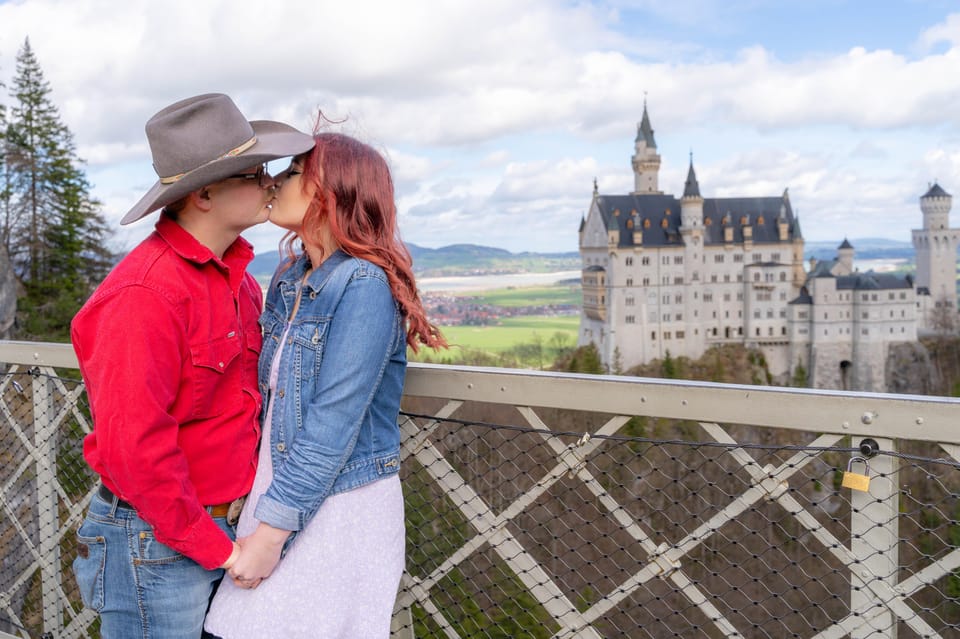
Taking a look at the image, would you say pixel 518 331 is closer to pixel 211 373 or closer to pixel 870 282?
pixel 870 282

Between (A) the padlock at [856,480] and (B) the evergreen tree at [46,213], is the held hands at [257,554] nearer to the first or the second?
(A) the padlock at [856,480]

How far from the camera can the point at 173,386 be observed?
6.16ft

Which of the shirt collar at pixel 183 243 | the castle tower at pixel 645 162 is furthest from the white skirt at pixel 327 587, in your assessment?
the castle tower at pixel 645 162

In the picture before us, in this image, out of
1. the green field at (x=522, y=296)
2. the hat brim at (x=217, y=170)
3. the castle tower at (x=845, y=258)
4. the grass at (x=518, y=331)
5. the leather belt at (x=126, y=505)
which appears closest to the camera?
the hat brim at (x=217, y=170)

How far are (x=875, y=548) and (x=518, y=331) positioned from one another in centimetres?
7487

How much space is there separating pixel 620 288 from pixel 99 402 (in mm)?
51155

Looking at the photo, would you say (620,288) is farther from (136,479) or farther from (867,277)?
(136,479)

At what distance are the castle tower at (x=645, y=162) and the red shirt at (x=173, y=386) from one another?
59351 millimetres

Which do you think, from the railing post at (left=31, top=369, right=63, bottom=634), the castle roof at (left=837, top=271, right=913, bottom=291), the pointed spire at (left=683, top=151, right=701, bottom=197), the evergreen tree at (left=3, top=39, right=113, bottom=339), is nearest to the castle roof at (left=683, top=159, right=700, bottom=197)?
the pointed spire at (left=683, top=151, right=701, bottom=197)

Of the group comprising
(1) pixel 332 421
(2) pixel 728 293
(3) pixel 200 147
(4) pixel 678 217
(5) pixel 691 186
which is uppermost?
(5) pixel 691 186

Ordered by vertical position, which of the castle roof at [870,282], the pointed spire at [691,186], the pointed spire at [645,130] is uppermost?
the pointed spire at [645,130]

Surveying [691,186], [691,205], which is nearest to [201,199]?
[691,205]

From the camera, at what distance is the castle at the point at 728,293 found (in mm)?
50719

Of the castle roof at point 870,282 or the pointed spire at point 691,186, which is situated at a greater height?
the pointed spire at point 691,186
